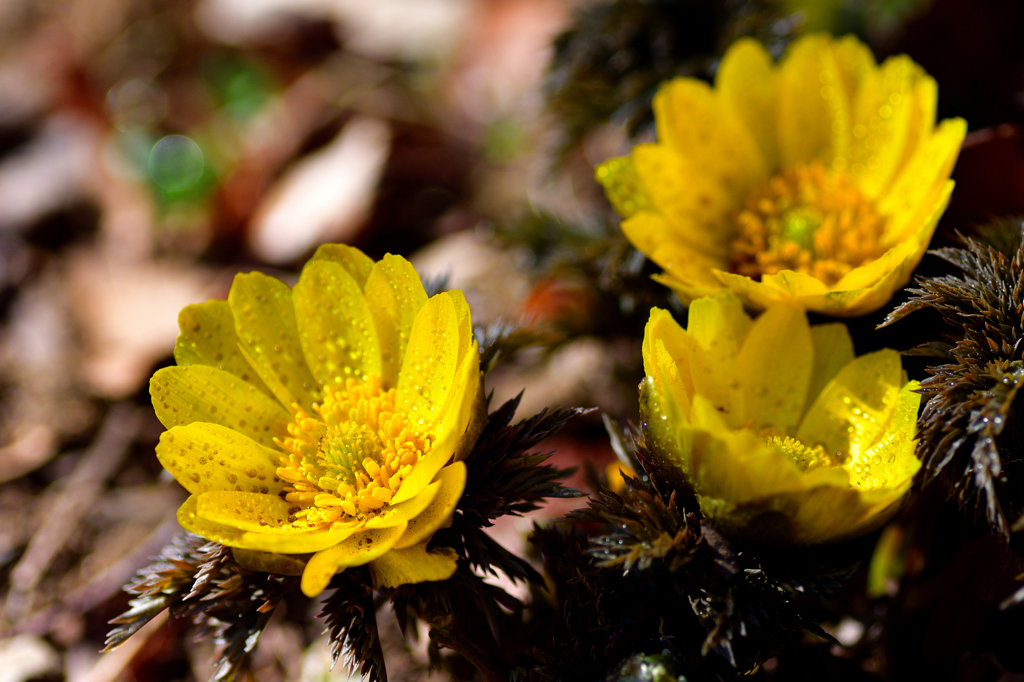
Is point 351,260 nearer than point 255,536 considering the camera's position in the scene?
No

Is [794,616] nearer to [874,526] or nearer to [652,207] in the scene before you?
[874,526]

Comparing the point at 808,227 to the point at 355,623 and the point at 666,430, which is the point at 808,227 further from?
the point at 355,623

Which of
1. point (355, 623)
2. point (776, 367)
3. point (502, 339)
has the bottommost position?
point (355, 623)

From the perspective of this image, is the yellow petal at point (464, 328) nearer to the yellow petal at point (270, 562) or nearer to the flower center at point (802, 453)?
the yellow petal at point (270, 562)

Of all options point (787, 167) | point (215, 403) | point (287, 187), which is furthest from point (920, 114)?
point (287, 187)

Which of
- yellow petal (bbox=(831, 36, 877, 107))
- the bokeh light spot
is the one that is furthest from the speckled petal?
the bokeh light spot

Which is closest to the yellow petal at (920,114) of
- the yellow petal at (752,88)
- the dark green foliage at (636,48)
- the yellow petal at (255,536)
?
the yellow petal at (752,88)
